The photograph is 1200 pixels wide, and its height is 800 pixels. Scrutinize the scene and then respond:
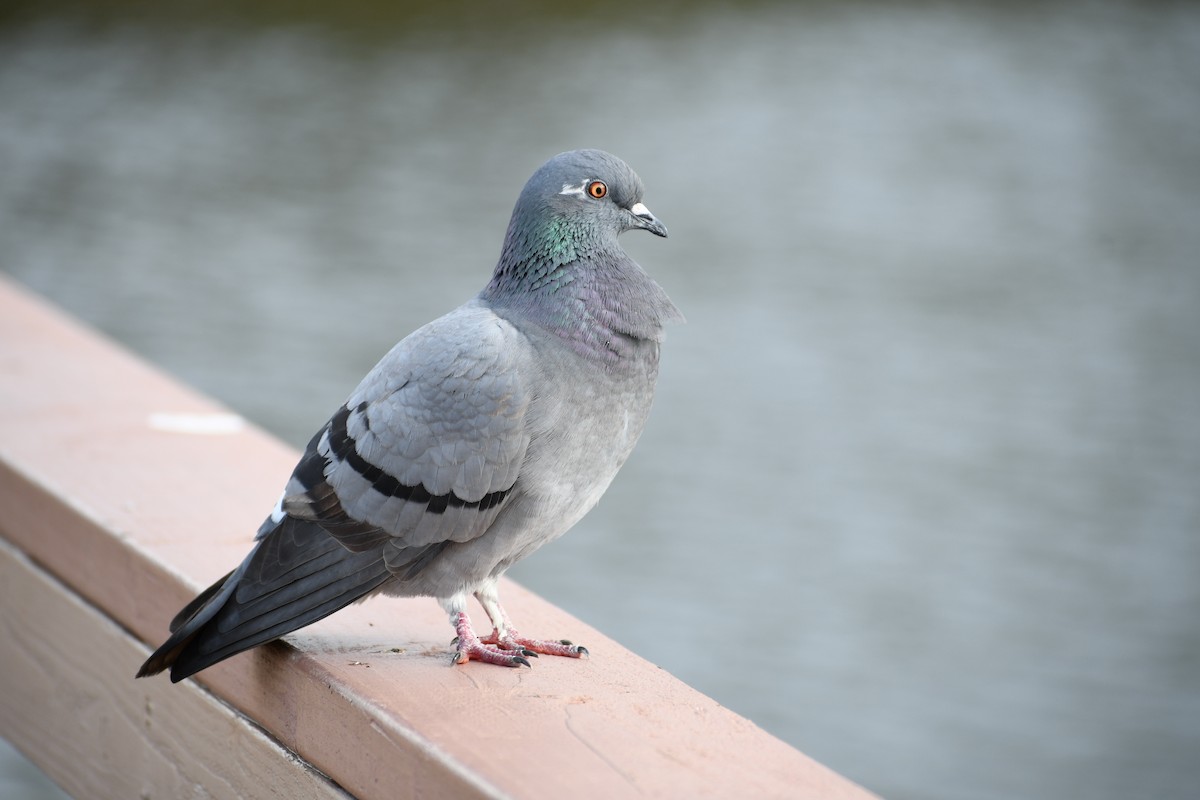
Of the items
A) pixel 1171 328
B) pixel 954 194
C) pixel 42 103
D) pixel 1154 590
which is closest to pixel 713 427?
pixel 1154 590

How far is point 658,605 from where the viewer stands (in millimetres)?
6977

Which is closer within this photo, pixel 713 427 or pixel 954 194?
pixel 713 427

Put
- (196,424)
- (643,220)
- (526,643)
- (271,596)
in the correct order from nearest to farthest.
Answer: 1. (271,596)
2. (526,643)
3. (643,220)
4. (196,424)

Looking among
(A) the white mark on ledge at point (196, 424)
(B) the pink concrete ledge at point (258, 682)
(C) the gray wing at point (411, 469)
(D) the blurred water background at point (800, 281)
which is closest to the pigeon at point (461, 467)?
(C) the gray wing at point (411, 469)

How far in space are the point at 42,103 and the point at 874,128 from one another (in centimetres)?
784

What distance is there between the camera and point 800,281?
1052 centimetres

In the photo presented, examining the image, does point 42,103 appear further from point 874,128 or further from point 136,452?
point 136,452

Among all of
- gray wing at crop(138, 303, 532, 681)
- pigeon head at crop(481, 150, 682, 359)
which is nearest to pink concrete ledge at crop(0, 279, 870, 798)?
gray wing at crop(138, 303, 532, 681)

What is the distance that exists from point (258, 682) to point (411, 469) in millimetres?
424

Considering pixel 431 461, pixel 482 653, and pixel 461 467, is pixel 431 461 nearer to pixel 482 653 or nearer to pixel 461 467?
pixel 461 467

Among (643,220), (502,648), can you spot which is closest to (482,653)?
(502,648)

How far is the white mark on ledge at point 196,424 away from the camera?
335 centimetres

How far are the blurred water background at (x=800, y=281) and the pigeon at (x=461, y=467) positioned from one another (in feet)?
0.93

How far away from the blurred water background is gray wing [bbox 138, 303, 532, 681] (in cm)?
36
